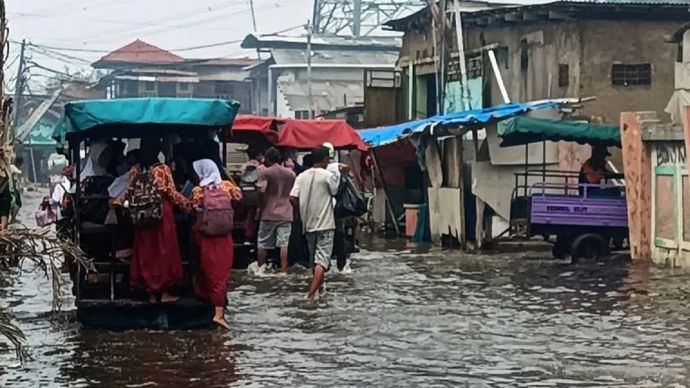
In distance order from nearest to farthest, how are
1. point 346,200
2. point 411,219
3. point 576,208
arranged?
point 346,200, point 576,208, point 411,219

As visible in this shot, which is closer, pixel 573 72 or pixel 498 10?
pixel 573 72

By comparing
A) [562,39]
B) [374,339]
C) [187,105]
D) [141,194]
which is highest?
[562,39]

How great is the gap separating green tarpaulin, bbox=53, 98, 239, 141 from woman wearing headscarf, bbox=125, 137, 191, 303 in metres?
0.44

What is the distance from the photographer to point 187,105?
12344 mm

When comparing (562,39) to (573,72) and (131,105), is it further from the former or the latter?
(131,105)

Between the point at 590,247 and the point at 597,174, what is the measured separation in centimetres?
145

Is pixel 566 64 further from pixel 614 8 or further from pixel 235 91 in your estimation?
pixel 235 91

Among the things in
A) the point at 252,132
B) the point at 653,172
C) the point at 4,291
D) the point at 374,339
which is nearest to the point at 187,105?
the point at 374,339

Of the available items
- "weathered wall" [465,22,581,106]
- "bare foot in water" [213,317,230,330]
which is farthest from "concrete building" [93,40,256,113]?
"bare foot in water" [213,317,230,330]

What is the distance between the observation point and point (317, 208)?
50.6 feet

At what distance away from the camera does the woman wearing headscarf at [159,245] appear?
12148 millimetres

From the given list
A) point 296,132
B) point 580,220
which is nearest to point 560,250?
point 580,220

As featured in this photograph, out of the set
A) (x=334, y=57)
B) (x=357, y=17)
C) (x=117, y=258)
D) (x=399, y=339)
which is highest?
(x=357, y=17)

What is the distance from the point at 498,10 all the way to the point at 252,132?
956cm
